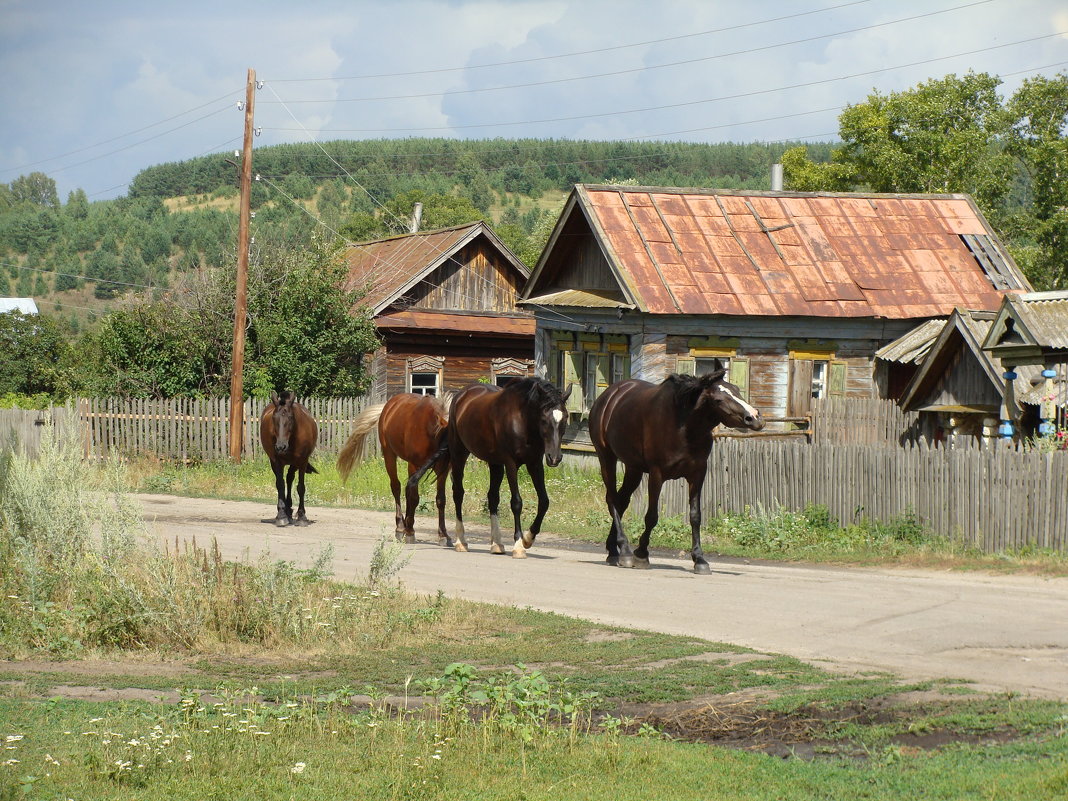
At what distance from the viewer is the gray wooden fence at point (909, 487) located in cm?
1603

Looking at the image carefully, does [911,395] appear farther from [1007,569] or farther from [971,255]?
[971,255]

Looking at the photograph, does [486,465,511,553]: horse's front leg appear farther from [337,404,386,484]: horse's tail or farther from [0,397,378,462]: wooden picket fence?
[0,397,378,462]: wooden picket fence

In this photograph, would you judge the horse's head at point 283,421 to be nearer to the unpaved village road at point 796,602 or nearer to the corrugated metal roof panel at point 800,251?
the unpaved village road at point 796,602

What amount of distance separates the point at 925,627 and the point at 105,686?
6563 mm

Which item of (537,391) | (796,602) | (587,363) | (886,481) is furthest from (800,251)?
(796,602)

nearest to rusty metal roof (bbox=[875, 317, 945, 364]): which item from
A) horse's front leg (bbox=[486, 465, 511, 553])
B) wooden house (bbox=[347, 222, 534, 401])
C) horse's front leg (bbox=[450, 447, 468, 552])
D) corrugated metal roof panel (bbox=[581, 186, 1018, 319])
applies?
corrugated metal roof panel (bbox=[581, 186, 1018, 319])

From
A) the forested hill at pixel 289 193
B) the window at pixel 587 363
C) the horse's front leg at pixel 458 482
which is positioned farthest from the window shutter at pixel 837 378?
the forested hill at pixel 289 193

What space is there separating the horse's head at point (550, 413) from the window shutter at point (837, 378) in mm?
14402

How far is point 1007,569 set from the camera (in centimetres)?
1520

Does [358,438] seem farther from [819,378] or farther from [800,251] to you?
[800,251]

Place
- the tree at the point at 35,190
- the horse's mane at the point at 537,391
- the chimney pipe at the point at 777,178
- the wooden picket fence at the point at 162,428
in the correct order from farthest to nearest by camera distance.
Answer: the tree at the point at 35,190 < the chimney pipe at the point at 777,178 < the wooden picket fence at the point at 162,428 < the horse's mane at the point at 537,391

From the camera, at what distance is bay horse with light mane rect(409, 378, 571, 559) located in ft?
50.0

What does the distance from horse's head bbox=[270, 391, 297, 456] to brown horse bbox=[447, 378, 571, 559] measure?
3834mm

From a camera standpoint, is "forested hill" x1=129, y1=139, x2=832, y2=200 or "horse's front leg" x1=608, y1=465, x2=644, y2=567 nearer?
"horse's front leg" x1=608, y1=465, x2=644, y2=567
